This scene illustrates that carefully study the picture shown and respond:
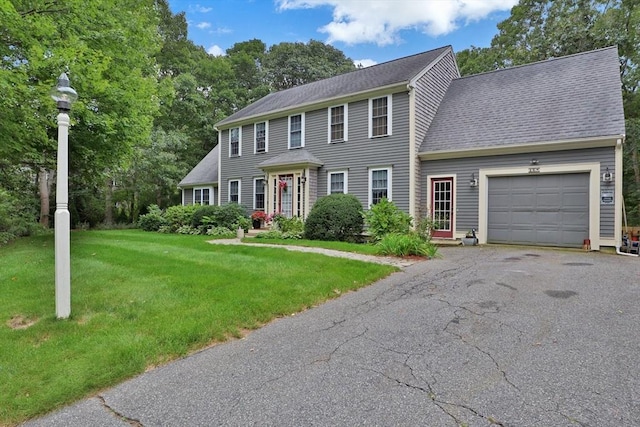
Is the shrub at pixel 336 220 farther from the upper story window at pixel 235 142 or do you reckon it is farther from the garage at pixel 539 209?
the upper story window at pixel 235 142

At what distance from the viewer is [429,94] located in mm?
13422

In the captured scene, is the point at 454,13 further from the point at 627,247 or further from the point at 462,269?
the point at 462,269

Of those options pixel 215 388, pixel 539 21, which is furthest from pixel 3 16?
pixel 539 21

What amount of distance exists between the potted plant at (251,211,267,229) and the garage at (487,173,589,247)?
8.59 metres

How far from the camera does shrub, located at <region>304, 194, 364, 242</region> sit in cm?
1095

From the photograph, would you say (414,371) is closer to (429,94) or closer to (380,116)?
(380,116)

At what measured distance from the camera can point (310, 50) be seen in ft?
116

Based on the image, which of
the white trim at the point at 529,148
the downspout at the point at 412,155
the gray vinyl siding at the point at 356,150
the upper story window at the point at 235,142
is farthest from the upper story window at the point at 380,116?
the upper story window at the point at 235,142

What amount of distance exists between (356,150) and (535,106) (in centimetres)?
600

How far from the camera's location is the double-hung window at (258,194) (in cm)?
1644

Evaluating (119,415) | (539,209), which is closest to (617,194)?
(539,209)

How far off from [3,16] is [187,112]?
20.3 meters

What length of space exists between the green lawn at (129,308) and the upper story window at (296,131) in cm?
839

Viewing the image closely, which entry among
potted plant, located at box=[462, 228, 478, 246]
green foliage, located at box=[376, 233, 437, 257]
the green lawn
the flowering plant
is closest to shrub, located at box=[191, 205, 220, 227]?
the flowering plant
